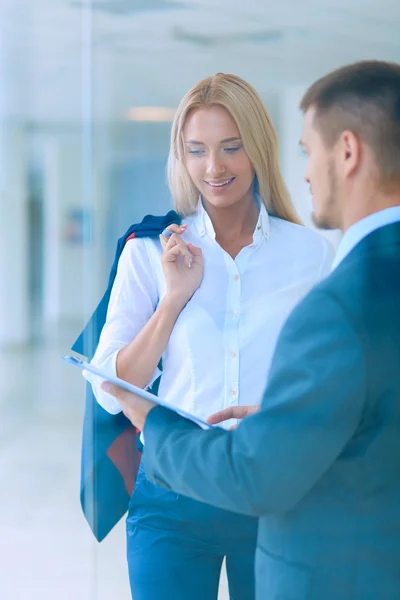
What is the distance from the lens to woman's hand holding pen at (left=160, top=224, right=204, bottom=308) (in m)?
1.60

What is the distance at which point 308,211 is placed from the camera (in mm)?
1587

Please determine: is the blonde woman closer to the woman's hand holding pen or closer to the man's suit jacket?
the woman's hand holding pen

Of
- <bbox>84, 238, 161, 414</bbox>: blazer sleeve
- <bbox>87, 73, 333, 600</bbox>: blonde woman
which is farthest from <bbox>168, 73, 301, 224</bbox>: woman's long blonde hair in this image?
<bbox>84, 238, 161, 414</bbox>: blazer sleeve

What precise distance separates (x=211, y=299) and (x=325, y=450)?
652 mm

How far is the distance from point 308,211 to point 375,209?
477 mm

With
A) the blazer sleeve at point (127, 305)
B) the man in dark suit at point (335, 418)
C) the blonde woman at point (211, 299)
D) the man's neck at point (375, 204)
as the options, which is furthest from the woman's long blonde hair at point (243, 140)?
the man's neck at point (375, 204)

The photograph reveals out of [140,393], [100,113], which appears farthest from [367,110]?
[100,113]

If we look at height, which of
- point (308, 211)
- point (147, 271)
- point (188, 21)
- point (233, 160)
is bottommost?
point (147, 271)

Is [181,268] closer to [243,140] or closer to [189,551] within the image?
[243,140]

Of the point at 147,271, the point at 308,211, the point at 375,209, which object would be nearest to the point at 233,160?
the point at 308,211

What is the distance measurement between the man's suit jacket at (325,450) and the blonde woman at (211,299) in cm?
42

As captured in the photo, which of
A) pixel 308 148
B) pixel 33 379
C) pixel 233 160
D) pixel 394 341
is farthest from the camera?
pixel 33 379

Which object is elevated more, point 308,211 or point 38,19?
point 38,19

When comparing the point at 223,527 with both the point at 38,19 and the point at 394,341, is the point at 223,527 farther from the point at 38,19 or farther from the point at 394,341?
the point at 38,19
